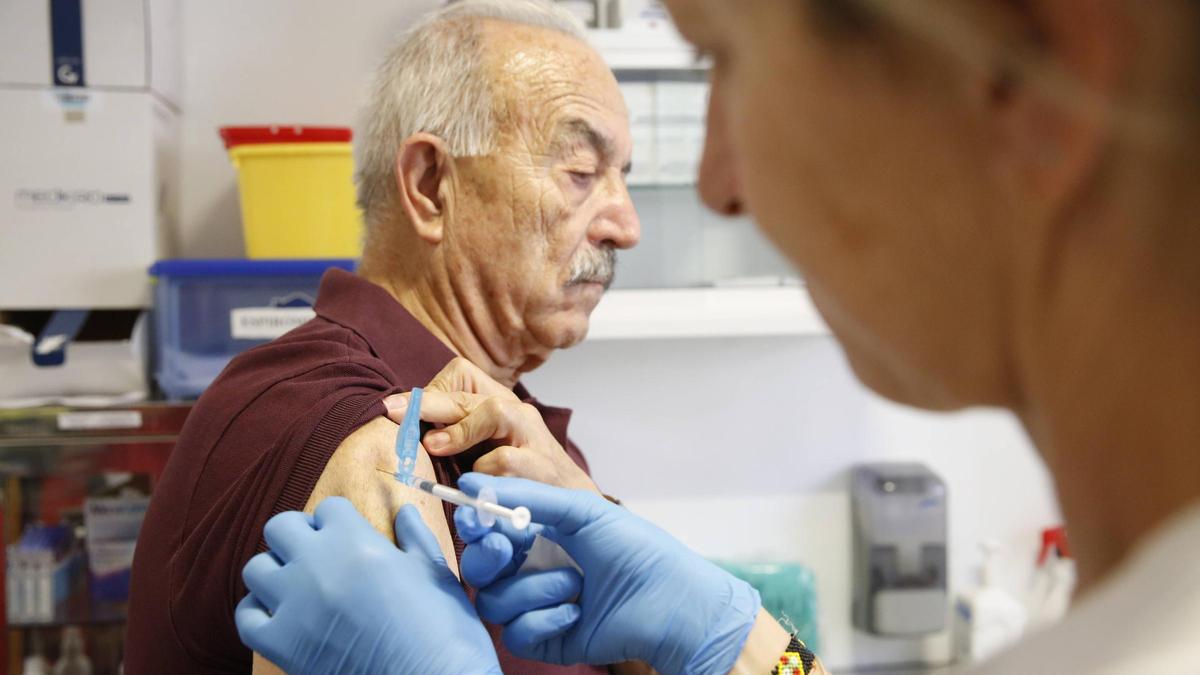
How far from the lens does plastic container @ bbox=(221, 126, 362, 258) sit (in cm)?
206

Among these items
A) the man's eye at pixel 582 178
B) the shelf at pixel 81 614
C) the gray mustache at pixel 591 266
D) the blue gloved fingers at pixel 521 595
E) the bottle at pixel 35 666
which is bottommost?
the bottle at pixel 35 666

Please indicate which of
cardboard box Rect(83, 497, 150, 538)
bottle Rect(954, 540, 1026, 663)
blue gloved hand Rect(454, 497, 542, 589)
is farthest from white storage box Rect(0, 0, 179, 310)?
bottle Rect(954, 540, 1026, 663)

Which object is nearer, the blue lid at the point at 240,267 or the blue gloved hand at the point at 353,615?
the blue gloved hand at the point at 353,615

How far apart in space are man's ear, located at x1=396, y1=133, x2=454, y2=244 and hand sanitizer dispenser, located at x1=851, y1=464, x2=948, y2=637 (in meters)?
→ 1.57

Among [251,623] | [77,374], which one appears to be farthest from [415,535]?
[77,374]

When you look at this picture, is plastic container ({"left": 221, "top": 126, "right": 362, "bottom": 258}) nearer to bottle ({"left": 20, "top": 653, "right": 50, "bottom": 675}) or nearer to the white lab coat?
bottle ({"left": 20, "top": 653, "right": 50, "bottom": 675})

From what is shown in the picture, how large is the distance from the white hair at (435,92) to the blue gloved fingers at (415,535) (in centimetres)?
50

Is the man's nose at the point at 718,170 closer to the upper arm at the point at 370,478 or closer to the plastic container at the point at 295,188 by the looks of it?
the upper arm at the point at 370,478

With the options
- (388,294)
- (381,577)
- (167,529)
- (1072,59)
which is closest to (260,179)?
(388,294)

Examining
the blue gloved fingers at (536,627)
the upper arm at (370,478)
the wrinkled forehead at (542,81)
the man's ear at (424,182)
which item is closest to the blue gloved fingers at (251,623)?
the upper arm at (370,478)

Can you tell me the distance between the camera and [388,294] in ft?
3.98

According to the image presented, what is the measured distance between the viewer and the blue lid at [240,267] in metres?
2.00

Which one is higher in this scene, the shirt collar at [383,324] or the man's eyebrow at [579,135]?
the man's eyebrow at [579,135]

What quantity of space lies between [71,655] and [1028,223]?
2217mm
